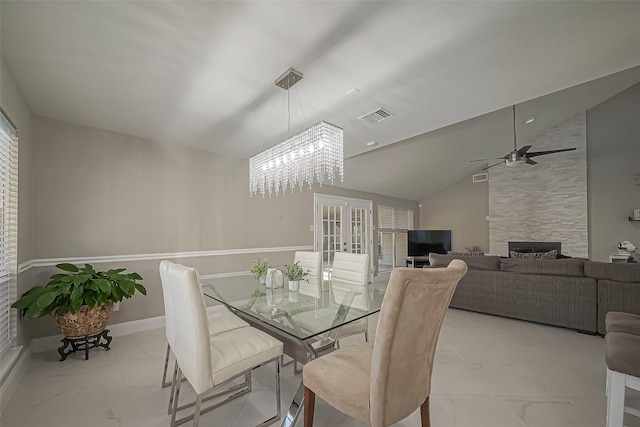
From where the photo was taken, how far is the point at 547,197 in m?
6.32

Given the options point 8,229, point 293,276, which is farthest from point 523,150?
point 8,229

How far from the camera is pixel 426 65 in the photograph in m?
2.12

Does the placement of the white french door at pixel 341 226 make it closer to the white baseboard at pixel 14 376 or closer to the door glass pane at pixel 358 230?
the door glass pane at pixel 358 230

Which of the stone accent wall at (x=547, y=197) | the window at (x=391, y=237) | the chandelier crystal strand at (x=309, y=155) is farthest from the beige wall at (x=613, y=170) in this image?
the chandelier crystal strand at (x=309, y=155)

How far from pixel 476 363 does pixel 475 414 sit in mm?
794

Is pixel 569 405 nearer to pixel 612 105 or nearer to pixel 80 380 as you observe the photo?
pixel 80 380

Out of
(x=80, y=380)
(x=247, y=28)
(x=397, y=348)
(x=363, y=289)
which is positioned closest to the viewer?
(x=397, y=348)

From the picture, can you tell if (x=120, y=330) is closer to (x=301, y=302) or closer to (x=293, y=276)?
(x=293, y=276)

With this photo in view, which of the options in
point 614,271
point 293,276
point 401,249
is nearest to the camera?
point 293,276

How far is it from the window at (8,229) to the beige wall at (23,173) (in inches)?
3.2

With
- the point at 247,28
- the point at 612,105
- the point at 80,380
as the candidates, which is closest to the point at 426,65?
the point at 247,28

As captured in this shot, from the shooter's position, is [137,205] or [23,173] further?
[137,205]

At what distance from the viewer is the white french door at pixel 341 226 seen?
17.4 ft

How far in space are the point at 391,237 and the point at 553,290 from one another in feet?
13.6
